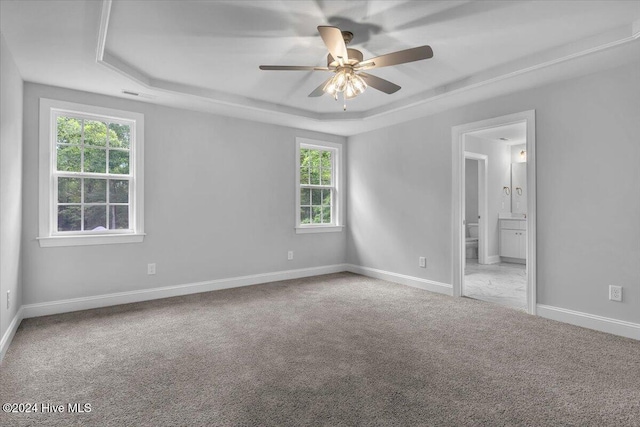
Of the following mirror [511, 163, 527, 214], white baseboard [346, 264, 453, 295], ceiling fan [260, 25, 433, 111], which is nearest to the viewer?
ceiling fan [260, 25, 433, 111]

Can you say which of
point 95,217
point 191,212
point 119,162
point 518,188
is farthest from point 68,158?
point 518,188

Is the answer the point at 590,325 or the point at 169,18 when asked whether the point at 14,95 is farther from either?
the point at 590,325

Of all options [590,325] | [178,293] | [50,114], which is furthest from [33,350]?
[590,325]

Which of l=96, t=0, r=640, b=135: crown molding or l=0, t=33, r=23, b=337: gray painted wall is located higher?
l=96, t=0, r=640, b=135: crown molding

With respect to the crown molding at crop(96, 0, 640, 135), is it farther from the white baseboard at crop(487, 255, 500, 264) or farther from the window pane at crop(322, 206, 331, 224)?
the white baseboard at crop(487, 255, 500, 264)

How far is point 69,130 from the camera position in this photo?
384cm

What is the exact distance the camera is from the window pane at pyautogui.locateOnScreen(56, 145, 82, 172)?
12.4 feet

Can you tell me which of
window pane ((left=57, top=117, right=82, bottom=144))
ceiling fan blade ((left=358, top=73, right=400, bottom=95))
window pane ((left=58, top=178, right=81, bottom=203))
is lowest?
window pane ((left=58, top=178, right=81, bottom=203))

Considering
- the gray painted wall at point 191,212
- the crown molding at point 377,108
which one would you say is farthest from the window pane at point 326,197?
the crown molding at point 377,108

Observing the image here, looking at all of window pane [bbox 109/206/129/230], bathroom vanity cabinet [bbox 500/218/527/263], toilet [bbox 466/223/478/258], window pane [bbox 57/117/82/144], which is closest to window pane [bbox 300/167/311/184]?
window pane [bbox 109/206/129/230]

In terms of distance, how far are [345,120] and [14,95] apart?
12.1ft

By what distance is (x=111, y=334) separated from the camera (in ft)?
10.2

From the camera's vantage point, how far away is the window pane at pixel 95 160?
3.91 metres

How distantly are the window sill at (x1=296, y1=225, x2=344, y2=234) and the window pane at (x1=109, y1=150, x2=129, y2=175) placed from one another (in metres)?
2.53
